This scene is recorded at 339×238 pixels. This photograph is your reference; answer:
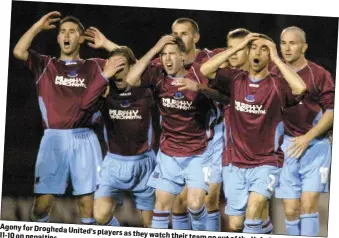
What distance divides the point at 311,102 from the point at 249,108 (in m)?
0.49

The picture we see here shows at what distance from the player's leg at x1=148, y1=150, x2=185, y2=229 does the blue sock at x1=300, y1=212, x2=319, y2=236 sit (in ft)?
3.28

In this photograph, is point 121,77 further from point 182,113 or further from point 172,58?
point 182,113

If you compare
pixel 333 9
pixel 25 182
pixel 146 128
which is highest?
pixel 333 9

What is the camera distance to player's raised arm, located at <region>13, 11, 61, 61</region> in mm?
5684

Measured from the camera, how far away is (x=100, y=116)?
224 inches

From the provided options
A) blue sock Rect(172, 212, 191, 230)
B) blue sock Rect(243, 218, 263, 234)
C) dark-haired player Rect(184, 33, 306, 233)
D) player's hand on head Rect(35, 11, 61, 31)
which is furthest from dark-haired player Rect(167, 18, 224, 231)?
player's hand on head Rect(35, 11, 61, 31)

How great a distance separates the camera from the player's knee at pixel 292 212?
18.5 feet

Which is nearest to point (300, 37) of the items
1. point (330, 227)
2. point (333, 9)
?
→ point (333, 9)

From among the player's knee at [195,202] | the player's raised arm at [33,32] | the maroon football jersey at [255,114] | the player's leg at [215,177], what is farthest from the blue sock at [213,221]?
the player's raised arm at [33,32]

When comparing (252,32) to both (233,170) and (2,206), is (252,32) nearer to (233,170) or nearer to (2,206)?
(233,170)

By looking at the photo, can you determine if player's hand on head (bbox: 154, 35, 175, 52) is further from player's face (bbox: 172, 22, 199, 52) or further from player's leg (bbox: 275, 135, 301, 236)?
player's leg (bbox: 275, 135, 301, 236)

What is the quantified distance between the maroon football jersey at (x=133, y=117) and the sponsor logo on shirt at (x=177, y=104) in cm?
12

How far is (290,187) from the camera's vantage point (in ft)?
18.4

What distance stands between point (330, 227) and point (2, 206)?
8.72 ft
